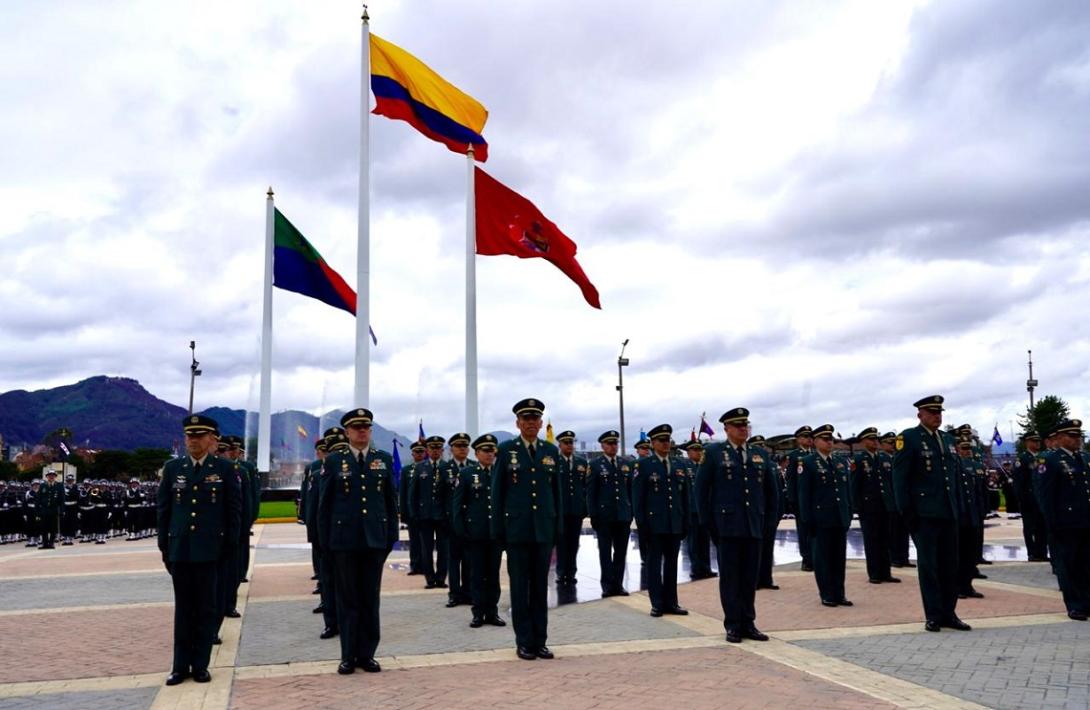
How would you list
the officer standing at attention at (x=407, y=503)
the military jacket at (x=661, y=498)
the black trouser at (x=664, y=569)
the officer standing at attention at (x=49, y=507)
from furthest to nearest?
the officer standing at attention at (x=49, y=507) < the officer standing at attention at (x=407, y=503) < the military jacket at (x=661, y=498) < the black trouser at (x=664, y=569)

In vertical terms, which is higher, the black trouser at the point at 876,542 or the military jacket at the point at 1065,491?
the military jacket at the point at 1065,491

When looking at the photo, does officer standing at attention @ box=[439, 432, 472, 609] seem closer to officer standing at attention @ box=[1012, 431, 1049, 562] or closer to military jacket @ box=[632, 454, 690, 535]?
military jacket @ box=[632, 454, 690, 535]

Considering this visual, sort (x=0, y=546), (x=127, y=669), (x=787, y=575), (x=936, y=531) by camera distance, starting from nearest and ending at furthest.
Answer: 1. (x=127, y=669)
2. (x=936, y=531)
3. (x=787, y=575)
4. (x=0, y=546)

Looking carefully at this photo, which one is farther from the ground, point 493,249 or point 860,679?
point 493,249

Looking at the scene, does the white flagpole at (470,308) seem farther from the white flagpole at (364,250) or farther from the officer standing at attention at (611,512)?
the officer standing at attention at (611,512)

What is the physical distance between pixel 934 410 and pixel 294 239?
22.5m

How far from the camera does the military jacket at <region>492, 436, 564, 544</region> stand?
8.03 m

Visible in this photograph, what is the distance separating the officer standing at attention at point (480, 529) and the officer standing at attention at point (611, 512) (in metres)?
2.25

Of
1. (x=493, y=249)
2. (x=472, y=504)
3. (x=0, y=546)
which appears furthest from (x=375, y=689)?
(x=0, y=546)

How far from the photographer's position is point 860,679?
21.5 feet

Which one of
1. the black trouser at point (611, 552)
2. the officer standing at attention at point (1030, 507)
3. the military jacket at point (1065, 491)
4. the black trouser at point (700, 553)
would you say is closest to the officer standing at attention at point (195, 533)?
the black trouser at point (611, 552)

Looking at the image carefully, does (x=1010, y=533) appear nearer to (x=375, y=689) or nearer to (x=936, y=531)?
(x=936, y=531)

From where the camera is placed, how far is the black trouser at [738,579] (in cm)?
833

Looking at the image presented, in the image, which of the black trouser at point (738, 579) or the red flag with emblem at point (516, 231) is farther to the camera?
the red flag with emblem at point (516, 231)
